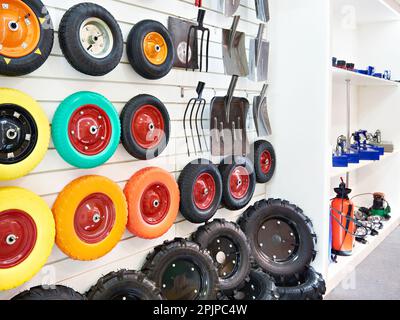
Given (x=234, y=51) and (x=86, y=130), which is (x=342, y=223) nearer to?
(x=234, y=51)

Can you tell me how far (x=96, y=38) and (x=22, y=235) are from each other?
848mm

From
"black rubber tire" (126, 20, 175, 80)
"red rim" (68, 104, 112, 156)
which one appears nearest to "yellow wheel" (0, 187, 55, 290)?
"red rim" (68, 104, 112, 156)

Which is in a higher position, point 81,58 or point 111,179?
point 81,58

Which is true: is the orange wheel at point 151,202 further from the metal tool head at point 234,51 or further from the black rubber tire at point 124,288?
the metal tool head at point 234,51

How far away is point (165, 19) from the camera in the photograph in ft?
6.72

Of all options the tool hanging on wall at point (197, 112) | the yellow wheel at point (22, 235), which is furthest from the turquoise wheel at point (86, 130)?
the tool hanging on wall at point (197, 112)

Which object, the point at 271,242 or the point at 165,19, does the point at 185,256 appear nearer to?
the point at 271,242

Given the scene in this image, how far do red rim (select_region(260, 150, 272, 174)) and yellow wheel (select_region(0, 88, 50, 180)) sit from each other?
1.70 m

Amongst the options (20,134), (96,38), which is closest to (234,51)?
(96,38)

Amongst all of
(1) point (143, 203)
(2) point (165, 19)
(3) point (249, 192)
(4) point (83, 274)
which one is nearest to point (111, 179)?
(1) point (143, 203)

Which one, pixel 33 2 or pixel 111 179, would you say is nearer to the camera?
pixel 33 2

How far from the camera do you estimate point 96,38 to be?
164cm

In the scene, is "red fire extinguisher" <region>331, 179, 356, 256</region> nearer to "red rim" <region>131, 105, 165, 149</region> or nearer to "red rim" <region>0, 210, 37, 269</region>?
→ "red rim" <region>131, 105, 165, 149</region>

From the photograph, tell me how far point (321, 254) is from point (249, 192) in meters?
0.71
